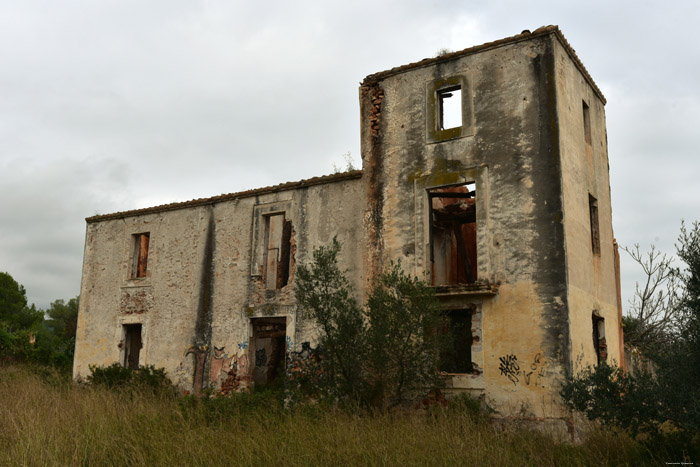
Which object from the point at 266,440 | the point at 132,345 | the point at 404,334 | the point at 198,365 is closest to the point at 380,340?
the point at 404,334

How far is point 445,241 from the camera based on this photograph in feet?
49.3

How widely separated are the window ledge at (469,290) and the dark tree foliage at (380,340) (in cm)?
38

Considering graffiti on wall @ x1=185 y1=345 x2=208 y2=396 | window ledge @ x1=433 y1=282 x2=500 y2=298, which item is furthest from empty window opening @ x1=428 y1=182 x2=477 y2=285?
graffiti on wall @ x1=185 y1=345 x2=208 y2=396

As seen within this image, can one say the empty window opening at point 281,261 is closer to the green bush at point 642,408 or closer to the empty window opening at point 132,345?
the empty window opening at point 132,345

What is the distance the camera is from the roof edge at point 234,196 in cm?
1356

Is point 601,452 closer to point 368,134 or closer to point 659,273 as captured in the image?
point 368,134

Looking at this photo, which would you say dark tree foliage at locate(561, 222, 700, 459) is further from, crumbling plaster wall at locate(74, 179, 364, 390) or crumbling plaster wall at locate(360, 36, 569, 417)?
crumbling plaster wall at locate(74, 179, 364, 390)

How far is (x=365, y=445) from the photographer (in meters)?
7.61

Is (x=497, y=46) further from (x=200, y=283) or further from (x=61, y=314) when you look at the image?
(x=61, y=314)

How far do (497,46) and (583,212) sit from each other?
3799 millimetres

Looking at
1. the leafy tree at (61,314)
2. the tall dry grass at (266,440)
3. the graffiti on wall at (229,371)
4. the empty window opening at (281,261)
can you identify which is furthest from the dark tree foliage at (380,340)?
the leafy tree at (61,314)

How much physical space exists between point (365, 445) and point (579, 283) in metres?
5.67

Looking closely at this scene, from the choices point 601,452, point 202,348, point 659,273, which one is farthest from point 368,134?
point 659,273

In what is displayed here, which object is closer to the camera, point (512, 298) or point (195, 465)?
point (195, 465)
